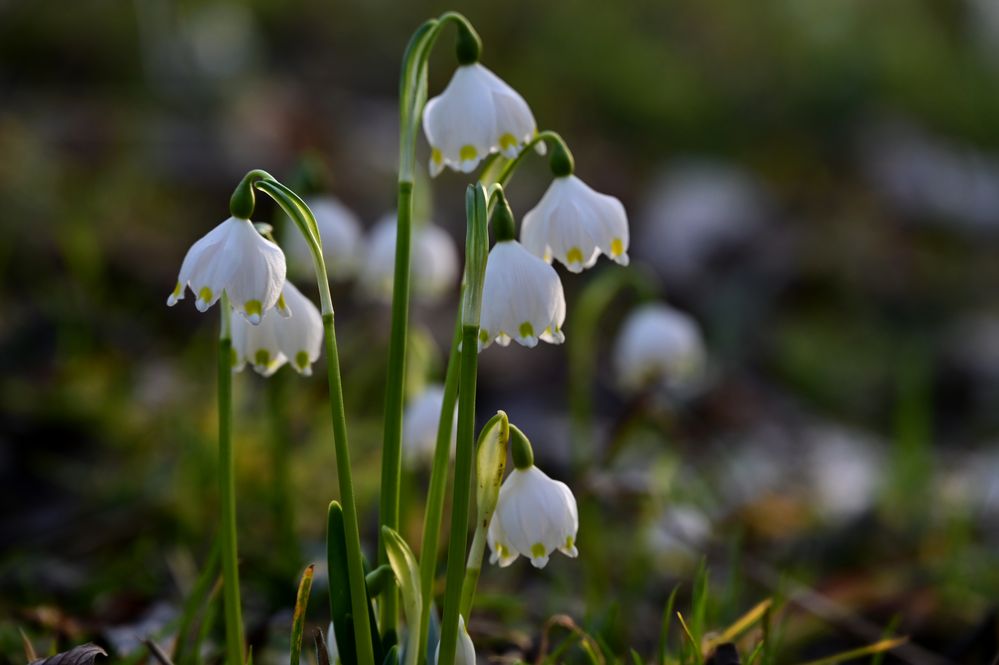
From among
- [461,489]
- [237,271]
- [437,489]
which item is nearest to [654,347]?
[437,489]

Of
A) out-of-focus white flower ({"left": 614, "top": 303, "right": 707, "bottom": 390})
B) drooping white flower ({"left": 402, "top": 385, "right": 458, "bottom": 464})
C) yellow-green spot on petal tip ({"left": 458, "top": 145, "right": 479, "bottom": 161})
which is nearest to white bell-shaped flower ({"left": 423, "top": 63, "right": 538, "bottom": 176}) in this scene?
yellow-green spot on petal tip ({"left": 458, "top": 145, "right": 479, "bottom": 161})

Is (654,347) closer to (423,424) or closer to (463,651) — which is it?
(423,424)

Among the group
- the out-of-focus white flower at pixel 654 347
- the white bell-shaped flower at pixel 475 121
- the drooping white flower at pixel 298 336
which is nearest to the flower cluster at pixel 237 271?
the drooping white flower at pixel 298 336

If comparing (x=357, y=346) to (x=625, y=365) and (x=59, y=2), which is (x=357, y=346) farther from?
(x=59, y=2)

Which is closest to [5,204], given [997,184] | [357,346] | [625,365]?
[357,346]

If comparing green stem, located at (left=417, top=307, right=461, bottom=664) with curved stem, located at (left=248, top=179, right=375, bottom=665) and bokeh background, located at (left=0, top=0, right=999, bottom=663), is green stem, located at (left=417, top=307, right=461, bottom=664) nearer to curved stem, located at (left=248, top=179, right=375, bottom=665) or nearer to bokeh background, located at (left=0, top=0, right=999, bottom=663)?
curved stem, located at (left=248, top=179, right=375, bottom=665)
